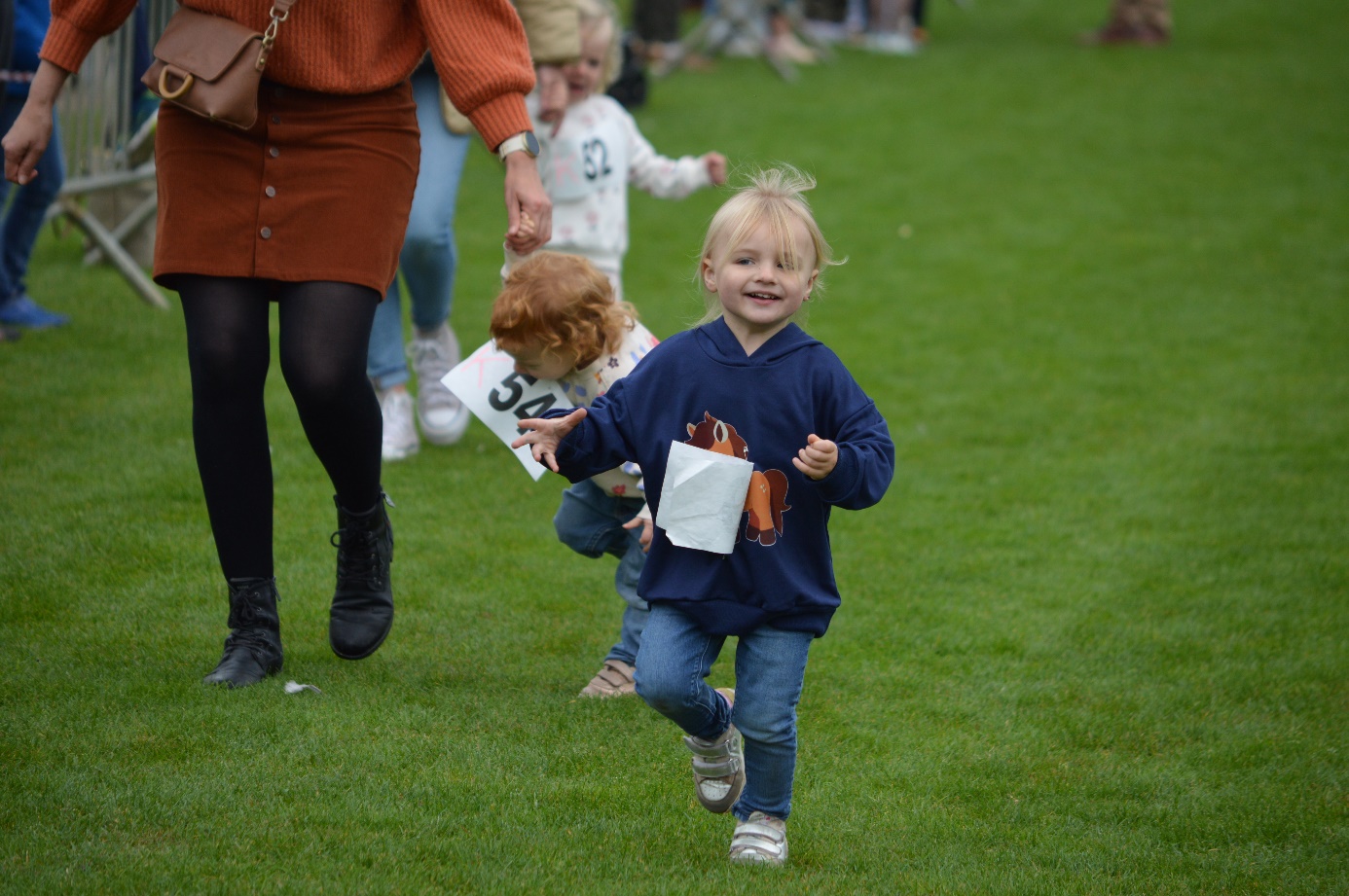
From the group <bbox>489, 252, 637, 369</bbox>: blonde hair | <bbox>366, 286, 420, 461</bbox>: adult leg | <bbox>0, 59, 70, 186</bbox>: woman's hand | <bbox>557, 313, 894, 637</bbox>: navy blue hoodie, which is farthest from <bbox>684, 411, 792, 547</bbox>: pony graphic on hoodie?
<bbox>366, 286, 420, 461</bbox>: adult leg

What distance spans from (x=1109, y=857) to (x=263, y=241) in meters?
2.31

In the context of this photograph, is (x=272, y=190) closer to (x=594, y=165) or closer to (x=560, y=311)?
(x=560, y=311)

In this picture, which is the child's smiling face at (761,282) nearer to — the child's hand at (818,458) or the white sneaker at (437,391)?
the child's hand at (818,458)

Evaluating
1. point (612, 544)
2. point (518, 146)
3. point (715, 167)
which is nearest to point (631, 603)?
point (612, 544)

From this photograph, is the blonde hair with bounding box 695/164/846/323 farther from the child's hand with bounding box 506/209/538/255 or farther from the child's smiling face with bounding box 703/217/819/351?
the child's hand with bounding box 506/209/538/255

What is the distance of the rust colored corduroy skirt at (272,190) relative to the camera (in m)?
3.31

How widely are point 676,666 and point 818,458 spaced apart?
548 millimetres

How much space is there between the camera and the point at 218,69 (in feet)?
10.3

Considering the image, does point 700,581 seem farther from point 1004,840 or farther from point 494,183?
point 494,183

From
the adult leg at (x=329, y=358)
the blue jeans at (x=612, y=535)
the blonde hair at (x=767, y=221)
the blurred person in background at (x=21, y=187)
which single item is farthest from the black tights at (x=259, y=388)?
the blurred person in background at (x=21, y=187)

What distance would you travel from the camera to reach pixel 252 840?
288 cm

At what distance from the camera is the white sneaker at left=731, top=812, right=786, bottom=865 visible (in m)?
2.98

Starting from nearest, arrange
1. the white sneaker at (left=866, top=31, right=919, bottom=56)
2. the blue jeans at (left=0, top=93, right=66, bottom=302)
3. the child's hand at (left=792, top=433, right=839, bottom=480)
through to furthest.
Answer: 1. the child's hand at (left=792, top=433, right=839, bottom=480)
2. the blue jeans at (left=0, top=93, right=66, bottom=302)
3. the white sneaker at (left=866, top=31, right=919, bottom=56)

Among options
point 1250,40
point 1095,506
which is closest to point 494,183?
point 1095,506
